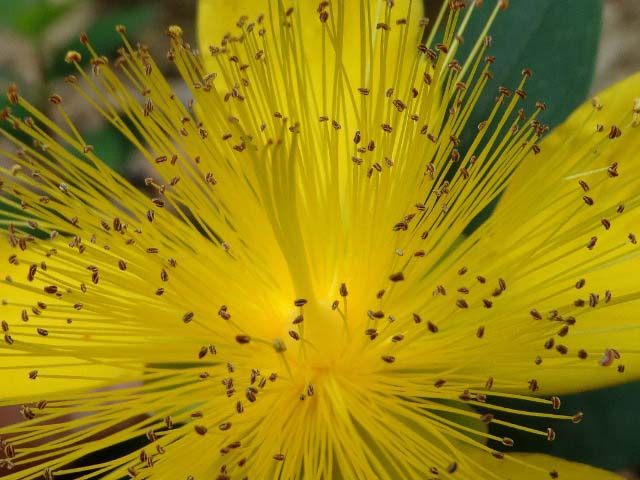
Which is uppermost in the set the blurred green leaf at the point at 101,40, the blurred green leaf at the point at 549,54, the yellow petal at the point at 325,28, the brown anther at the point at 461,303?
the blurred green leaf at the point at 101,40

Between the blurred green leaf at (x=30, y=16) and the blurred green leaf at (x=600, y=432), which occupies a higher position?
the blurred green leaf at (x=30, y=16)

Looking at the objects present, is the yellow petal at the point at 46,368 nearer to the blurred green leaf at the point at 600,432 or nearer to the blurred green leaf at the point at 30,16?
the blurred green leaf at the point at 600,432

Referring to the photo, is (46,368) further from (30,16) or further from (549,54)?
(30,16)

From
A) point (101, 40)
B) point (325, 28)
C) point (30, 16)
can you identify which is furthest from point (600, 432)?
point (30, 16)

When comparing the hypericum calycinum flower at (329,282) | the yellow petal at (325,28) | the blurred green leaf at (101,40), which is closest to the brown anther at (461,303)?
the hypericum calycinum flower at (329,282)

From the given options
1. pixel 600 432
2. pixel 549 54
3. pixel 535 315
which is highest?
pixel 549 54

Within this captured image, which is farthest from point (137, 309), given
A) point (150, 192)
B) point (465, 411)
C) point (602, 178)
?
point (150, 192)

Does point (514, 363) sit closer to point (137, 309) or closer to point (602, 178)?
point (602, 178)
